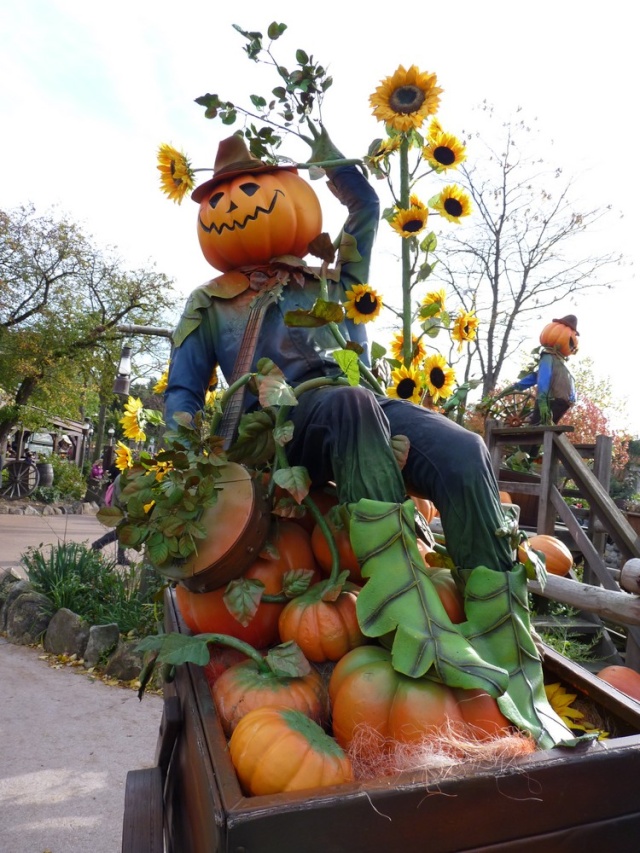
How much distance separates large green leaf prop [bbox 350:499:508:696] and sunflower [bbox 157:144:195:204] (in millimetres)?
→ 1312

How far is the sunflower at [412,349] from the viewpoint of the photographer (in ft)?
6.98

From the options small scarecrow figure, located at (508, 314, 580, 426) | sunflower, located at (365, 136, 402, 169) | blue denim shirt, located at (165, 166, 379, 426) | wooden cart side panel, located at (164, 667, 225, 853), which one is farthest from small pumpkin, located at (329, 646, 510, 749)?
small scarecrow figure, located at (508, 314, 580, 426)

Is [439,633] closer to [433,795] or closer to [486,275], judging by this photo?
[433,795]

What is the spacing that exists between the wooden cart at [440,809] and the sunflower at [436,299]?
147cm

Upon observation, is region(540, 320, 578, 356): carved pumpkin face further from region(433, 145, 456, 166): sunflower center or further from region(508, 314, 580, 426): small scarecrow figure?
region(433, 145, 456, 166): sunflower center

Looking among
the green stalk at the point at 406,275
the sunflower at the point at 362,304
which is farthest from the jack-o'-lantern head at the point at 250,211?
the green stalk at the point at 406,275

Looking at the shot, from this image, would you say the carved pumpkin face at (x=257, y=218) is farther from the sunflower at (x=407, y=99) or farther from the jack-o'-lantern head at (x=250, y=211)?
the sunflower at (x=407, y=99)

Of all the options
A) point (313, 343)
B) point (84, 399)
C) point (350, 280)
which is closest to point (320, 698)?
point (313, 343)

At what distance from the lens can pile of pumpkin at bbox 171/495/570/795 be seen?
0.91 meters

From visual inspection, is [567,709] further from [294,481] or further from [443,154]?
[443,154]

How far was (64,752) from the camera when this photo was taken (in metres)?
3.08

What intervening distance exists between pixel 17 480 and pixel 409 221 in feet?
45.9

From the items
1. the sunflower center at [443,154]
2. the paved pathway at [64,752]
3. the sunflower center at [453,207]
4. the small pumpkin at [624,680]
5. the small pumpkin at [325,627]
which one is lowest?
the paved pathway at [64,752]

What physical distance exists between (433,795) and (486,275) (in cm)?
1266
